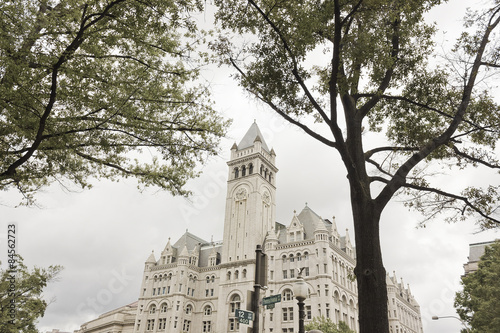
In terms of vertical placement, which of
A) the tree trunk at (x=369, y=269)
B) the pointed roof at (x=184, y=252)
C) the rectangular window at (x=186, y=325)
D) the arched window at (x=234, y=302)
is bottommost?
the tree trunk at (x=369, y=269)

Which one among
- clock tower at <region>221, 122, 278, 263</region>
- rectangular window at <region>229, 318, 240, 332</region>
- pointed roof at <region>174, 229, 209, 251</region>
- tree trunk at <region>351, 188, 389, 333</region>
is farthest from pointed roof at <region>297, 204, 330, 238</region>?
tree trunk at <region>351, 188, 389, 333</region>

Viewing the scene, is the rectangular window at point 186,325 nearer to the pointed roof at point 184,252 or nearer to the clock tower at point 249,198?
the pointed roof at point 184,252

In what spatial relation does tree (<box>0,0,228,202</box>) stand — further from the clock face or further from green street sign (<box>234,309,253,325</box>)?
the clock face

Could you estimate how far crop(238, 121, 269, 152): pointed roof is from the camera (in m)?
71.2

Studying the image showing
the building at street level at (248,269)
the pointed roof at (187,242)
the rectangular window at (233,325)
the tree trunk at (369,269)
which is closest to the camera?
the tree trunk at (369,269)

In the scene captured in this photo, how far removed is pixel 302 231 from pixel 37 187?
50.1 metres

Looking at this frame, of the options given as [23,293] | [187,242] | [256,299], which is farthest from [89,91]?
[187,242]

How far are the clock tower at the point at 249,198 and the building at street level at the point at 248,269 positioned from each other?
0.18 m

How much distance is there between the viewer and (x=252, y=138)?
72.3 meters

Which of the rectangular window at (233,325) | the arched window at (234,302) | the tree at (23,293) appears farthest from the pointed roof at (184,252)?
the tree at (23,293)

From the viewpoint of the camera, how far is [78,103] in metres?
10.6

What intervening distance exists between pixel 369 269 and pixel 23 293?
21548 mm

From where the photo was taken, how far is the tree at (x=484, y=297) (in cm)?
2377

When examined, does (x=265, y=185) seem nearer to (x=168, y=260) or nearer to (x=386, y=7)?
(x=168, y=260)
